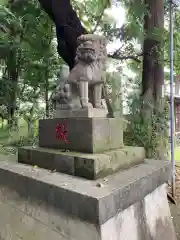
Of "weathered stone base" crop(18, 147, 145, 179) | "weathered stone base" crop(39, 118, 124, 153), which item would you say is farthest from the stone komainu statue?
"weathered stone base" crop(18, 147, 145, 179)

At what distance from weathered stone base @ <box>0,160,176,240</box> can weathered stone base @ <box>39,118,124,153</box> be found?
330 mm

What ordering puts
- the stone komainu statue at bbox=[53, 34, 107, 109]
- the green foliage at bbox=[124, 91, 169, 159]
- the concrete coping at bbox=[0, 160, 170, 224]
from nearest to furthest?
the concrete coping at bbox=[0, 160, 170, 224] < the stone komainu statue at bbox=[53, 34, 107, 109] < the green foliage at bbox=[124, 91, 169, 159]

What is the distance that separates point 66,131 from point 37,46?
14.3ft

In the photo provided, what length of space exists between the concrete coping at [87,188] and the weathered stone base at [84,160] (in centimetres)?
7

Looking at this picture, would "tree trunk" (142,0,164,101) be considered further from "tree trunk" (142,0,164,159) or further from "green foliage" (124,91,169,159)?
"green foliage" (124,91,169,159)

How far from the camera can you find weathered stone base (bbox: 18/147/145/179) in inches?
75.8

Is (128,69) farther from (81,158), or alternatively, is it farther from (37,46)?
(81,158)

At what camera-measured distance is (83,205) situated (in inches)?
62.3

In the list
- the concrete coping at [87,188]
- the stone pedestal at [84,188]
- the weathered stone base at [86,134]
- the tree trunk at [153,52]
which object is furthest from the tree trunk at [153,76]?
the weathered stone base at [86,134]

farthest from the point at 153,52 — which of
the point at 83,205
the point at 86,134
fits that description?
the point at 83,205

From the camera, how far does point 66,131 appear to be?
2.33m

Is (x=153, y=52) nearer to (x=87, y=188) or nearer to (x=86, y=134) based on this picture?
(x=86, y=134)

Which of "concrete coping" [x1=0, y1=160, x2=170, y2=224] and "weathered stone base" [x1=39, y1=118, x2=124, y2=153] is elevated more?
"weathered stone base" [x1=39, y1=118, x2=124, y2=153]

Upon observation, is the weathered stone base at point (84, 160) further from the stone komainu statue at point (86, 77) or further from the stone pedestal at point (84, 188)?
the stone komainu statue at point (86, 77)
